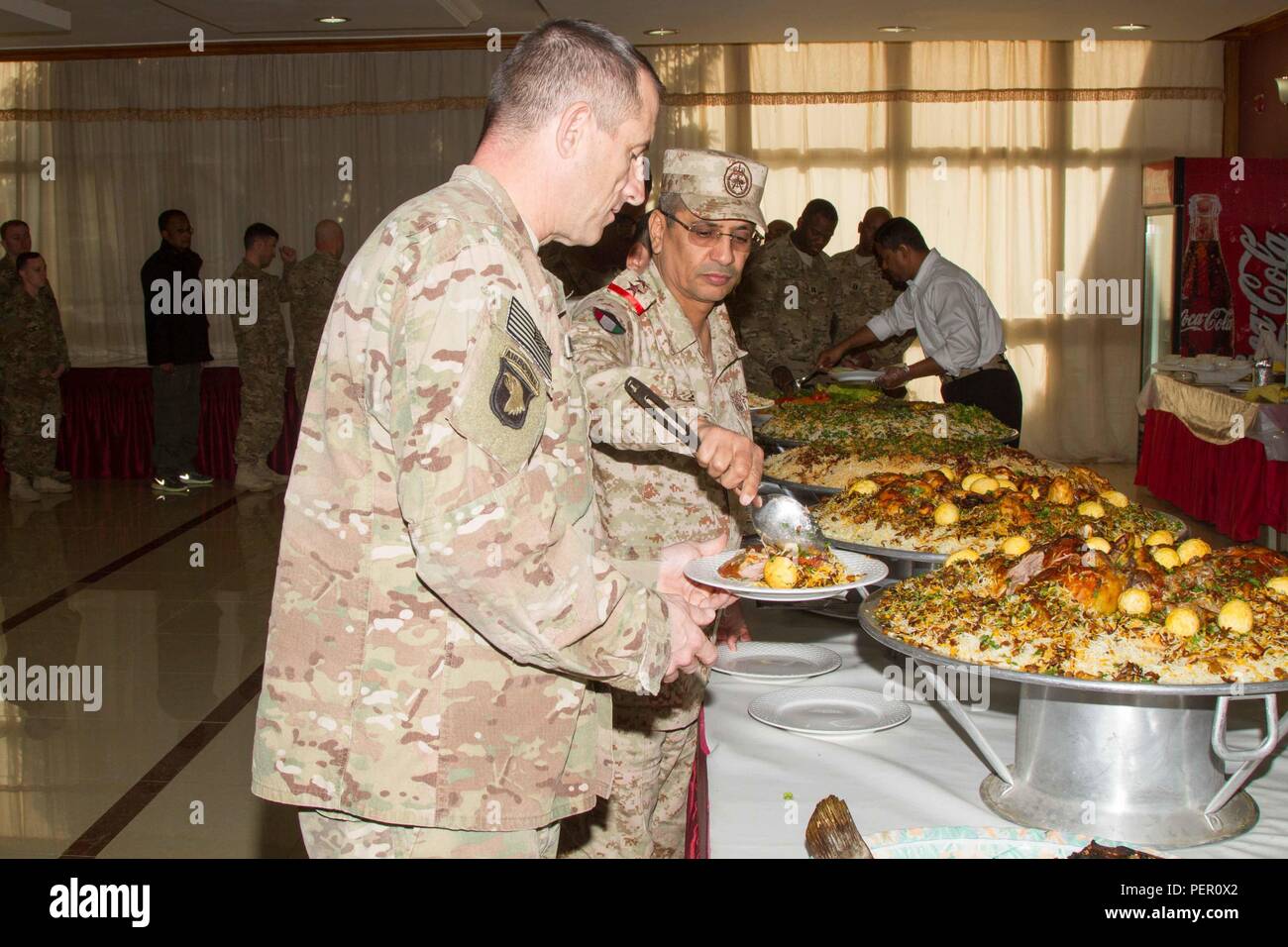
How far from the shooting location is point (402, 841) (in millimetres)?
1197

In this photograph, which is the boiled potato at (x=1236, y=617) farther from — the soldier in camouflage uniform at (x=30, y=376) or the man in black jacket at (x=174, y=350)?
the soldier in camouflage uniform at (x=30, y=376)

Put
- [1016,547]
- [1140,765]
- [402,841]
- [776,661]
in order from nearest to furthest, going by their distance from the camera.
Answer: [402,841] < [1140,765] < [1016,547] < [776,661]

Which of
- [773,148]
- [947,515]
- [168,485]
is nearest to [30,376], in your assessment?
[168,485]

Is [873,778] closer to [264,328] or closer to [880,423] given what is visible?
[880,423]

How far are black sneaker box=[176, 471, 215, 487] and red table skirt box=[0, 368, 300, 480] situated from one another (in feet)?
0.63

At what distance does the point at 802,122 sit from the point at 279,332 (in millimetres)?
4244

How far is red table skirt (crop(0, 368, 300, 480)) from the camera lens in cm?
818

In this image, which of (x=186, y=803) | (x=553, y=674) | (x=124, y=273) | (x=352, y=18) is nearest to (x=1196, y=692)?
(x=553, y=674)

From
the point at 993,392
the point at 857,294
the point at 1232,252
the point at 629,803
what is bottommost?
the point at 629,803

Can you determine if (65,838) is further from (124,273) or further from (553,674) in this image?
(124,273)

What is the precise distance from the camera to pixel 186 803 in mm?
3189

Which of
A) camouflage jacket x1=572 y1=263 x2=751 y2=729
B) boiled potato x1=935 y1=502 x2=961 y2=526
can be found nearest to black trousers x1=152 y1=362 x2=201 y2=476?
camouflage jacket x1=572 y1=263 x2=751 y2=729

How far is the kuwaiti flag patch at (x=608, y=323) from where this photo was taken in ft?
6.48

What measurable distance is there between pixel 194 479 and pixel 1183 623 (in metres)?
7.56
